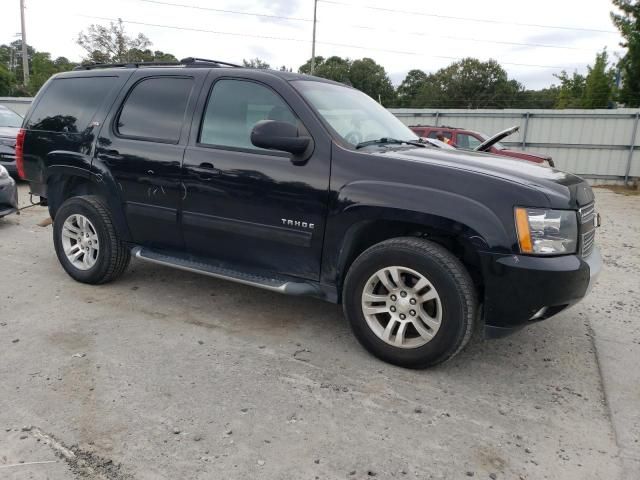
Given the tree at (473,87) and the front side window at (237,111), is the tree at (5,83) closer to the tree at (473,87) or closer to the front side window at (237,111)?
the front side window at (237,111)

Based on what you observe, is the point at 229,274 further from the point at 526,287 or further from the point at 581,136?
the point at 581,136

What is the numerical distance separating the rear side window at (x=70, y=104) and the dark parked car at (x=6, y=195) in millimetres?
A: 2343

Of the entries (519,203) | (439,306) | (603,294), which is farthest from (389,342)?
(603,294)

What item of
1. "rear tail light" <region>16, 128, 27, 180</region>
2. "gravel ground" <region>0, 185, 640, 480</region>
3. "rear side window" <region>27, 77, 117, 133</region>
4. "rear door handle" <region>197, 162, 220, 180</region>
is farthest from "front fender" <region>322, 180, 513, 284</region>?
"rear tail light" <region>16, 128, 27, 180</region>

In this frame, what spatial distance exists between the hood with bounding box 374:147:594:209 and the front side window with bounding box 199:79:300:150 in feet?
2.88

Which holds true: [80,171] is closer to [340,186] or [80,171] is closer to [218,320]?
[218,320]

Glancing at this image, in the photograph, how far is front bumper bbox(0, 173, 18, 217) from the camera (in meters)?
6.61

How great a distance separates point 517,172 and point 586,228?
57cm

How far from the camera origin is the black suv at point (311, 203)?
291 cm

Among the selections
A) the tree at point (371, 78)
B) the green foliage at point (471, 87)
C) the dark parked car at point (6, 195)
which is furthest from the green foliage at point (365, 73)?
the dark parked car at point (6, 195)

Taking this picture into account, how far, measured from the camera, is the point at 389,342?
323 centimetres

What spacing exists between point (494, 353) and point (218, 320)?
6.80 feet

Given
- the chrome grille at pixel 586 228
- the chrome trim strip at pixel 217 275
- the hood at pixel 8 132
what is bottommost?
the chrome trim strip at pixel 217 275

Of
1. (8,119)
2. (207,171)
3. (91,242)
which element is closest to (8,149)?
(8,119)
